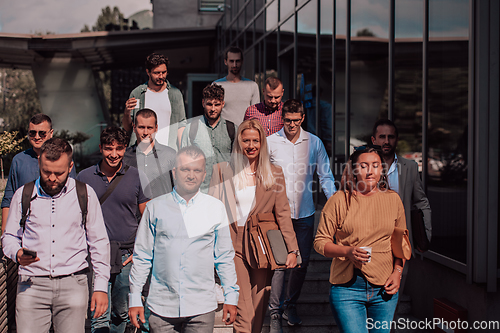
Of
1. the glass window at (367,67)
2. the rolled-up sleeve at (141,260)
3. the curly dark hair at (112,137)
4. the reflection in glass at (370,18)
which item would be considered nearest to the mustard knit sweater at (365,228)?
the rolled-up sleeve at (141,260)

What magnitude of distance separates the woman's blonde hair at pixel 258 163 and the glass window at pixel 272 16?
768cm

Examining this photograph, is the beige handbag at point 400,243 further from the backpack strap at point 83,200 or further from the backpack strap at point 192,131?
the backpack strap at point 192,131

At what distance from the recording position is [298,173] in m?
4.99

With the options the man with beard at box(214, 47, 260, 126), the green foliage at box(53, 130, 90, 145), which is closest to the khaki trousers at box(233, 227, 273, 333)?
the man with beard at box(214, 47, 260, 126)

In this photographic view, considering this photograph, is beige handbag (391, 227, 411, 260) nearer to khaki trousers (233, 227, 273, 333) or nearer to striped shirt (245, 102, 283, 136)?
khaki trousers (233, 227, 273, 333)

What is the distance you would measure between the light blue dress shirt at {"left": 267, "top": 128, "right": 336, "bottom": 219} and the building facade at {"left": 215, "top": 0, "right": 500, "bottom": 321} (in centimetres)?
138

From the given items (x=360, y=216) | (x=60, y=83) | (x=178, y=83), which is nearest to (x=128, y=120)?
(x=360, y=216)

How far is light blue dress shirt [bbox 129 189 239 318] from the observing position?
312cm

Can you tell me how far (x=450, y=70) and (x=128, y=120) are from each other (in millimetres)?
3573

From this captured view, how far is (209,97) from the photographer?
5.13 m

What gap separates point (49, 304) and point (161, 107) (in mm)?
2808

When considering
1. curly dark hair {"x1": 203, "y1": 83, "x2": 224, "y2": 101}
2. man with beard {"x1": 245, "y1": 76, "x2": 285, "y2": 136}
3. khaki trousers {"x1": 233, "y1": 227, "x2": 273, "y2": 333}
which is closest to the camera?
khaki trousers {"x1": 233, "y1": 227, "x2": 273, "y2": 333}

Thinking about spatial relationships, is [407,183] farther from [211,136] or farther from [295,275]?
[211,136]

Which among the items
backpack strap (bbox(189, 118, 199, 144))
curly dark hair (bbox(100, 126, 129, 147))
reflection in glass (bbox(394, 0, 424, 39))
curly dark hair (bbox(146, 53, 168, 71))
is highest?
reflection in glass (bbox(394, 0, 424, 39))
